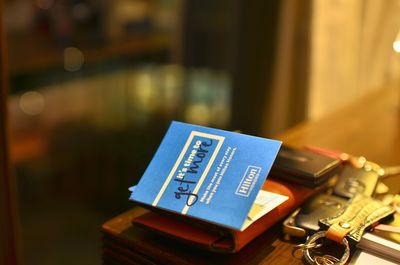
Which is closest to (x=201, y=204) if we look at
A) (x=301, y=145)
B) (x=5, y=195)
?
(x=301, y=145)

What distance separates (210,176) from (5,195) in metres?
0.80

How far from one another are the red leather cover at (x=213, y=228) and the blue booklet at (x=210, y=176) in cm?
2

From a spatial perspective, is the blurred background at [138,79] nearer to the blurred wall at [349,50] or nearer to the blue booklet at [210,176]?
the blurred wall at [349,50]

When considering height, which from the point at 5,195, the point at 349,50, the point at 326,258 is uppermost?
the point at 349,50

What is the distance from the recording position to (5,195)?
127 centimetres

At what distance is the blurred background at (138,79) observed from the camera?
5.74 feet

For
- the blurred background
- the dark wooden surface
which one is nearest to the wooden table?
the blurred background

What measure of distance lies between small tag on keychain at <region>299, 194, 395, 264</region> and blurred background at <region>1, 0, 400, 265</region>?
0.60 metres

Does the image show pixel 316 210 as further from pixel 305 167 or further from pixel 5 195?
pixel 5 195

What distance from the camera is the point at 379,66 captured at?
181cm

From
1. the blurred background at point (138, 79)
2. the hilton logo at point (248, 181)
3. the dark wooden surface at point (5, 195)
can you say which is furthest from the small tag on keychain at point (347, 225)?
the dark wooden surface at point (5, 195)

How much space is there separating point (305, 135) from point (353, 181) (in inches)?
12.9

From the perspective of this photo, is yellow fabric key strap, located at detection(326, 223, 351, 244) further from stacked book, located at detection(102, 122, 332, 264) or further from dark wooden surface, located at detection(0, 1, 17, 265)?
dark wooden surface, located at detection(0, 1, 17, 265)

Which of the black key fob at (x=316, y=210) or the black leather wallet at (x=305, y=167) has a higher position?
the black leather wallet at (x=305, y=167)
